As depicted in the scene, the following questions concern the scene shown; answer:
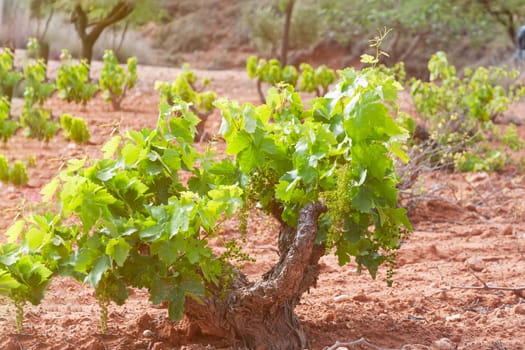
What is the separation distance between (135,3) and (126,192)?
1251cm

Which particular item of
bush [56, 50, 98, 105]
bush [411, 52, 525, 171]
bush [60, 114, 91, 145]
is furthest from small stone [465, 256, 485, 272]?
bush [56, 50, 98, 105]

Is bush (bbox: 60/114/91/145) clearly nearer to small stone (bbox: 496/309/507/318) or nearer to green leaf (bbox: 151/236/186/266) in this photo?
small stone (bbox: 496/309/507/318)

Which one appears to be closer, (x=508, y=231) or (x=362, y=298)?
(x=362, y=298)

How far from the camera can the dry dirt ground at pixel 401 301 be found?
278cm

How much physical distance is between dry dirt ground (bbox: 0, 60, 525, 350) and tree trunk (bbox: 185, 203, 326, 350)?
8 cm

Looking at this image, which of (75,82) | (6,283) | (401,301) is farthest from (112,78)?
(6,283)

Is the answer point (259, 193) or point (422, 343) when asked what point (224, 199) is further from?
point (422, 343)

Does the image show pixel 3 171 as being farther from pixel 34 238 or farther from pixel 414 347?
pixel 414 347

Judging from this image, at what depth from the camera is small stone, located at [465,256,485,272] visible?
3.98 meters

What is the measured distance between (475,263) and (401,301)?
841mm

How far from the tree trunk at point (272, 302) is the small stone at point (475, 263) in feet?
4.82

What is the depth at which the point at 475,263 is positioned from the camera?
4043mm

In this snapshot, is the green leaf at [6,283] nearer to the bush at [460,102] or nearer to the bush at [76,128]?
the bush at [76,128]

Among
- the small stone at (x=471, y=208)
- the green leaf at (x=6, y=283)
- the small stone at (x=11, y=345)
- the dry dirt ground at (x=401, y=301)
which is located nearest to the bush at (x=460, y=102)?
the small stone at (x=471, y=208)
